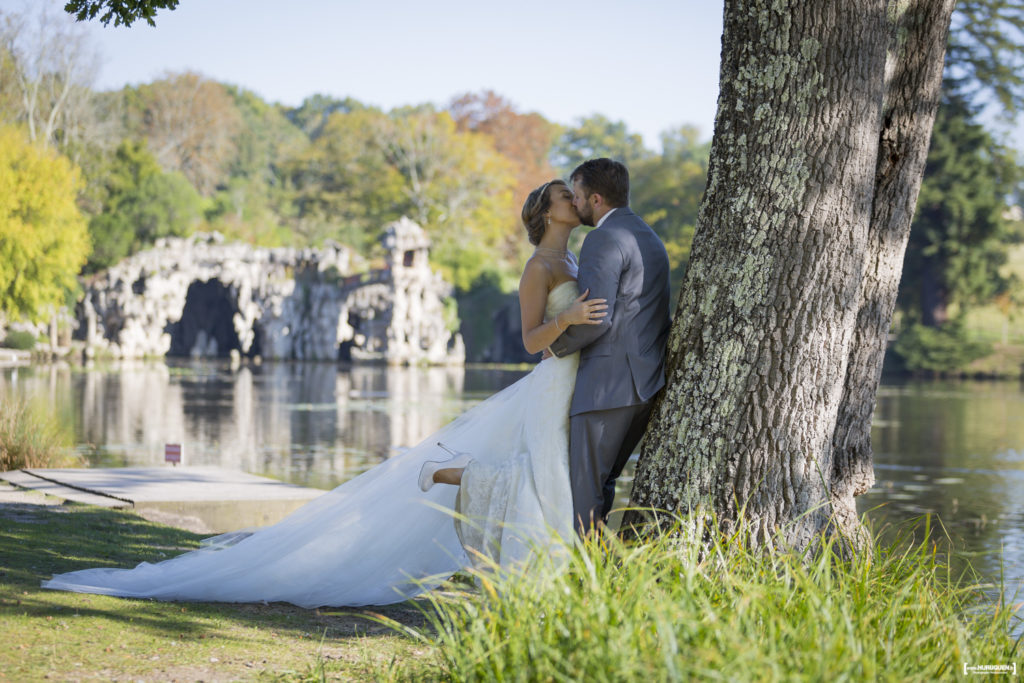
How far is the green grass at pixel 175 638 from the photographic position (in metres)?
3.65

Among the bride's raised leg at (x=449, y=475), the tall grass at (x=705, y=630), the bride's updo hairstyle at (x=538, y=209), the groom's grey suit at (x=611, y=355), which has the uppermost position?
the bride's updo hairstyle at (x=538, y=209)

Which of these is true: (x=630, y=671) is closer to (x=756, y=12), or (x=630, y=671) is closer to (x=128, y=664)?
(x=128, y=664)

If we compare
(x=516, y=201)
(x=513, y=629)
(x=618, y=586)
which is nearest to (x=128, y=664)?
(x=513, y=629)

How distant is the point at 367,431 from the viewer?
18.8m

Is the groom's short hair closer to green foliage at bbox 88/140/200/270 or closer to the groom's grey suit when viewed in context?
the groom's grey suit

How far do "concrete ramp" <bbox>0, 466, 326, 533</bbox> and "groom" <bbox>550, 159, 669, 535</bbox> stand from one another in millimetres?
4249

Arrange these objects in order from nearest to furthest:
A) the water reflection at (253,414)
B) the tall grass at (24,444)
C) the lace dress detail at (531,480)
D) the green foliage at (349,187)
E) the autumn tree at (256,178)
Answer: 1. the lace dress detail at (531,480)
2. the tall grass at (24,444)
3. the water reflection at (253,414)
4. the autumn tree at (256,178)
5. the green foliage at (349,187)

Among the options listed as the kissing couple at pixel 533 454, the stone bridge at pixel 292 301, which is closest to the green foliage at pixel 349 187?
the stone bridge at pixel 292 301

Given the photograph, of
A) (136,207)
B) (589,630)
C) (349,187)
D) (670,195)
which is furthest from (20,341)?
(589,630)

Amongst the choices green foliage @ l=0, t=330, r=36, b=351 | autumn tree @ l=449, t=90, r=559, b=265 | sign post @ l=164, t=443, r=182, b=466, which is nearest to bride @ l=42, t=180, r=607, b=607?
sign post @ l=164, t=443, r=182, b=466

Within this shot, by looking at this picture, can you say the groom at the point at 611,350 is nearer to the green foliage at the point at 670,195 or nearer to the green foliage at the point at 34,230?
the green foliage at the point at 34,230

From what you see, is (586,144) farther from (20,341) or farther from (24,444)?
(24,444)

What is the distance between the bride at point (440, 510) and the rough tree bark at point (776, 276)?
0.44 metres

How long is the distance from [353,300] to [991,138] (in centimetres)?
2948
